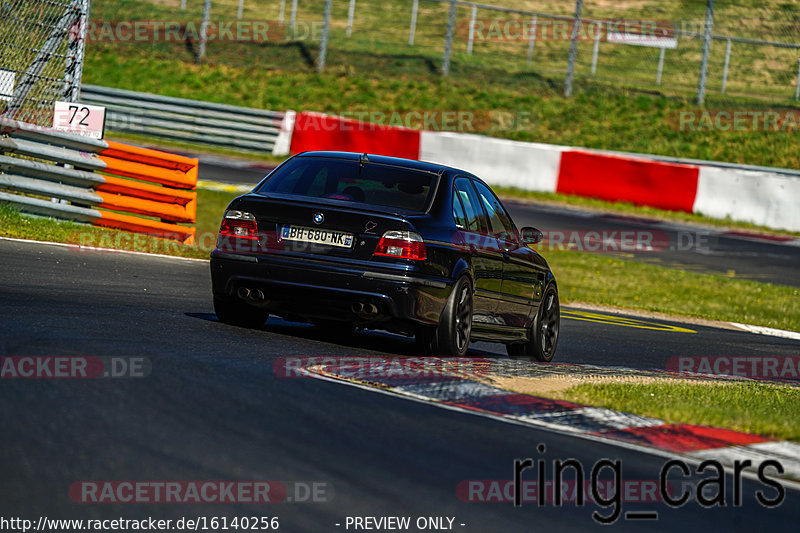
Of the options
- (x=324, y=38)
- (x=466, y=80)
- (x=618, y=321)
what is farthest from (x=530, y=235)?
(x=466, y=80)

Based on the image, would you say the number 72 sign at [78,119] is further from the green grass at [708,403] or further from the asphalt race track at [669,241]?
the asphalt race track at [669,241]

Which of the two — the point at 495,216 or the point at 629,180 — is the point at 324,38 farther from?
the point at 495,216

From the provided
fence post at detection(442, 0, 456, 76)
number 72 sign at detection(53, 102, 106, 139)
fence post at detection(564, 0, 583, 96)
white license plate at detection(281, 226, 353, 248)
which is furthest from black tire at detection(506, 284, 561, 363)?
fence post at detection(442, 0, 456, 76)

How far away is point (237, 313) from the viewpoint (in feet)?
29.1

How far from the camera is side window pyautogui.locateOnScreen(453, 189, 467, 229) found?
342 inches

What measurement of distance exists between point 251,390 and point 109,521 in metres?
2.00

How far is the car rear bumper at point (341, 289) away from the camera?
7996mm

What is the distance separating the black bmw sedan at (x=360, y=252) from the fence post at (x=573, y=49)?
20.1 metres

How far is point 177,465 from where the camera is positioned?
4746 mm

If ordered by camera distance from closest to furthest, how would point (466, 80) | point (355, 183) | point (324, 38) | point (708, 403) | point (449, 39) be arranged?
1. point (708, 403)
2. point (355, 183)
3. point (449, 39)
4. point (324, 38)
5. point (466, 80)

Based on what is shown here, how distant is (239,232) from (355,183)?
36.3 inches

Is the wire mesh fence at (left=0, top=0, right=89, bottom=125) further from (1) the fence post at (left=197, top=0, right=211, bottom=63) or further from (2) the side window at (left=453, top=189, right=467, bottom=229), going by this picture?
(1) the fence post at (left=197, top=0, right=211, bottom=63)

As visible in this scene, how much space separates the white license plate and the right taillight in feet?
0.74

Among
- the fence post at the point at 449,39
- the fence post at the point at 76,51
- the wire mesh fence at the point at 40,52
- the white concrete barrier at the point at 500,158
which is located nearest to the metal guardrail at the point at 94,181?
the wire mesh fence at the point at 40,52
